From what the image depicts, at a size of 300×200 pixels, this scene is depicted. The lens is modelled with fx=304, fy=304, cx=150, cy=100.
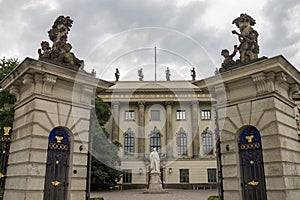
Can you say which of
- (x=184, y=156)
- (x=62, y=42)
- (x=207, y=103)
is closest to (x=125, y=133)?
(x=184, y=156)

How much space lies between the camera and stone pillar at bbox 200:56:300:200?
25.0ft

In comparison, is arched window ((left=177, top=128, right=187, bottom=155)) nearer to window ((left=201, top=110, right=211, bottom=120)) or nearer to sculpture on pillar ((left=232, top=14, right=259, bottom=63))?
window ((left=201, top=110, right=211, bottom=120))

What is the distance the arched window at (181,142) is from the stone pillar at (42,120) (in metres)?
36.3

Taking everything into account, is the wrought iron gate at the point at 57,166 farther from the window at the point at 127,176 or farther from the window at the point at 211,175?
the window at the point at 211,175

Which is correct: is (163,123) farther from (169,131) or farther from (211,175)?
(211,175)

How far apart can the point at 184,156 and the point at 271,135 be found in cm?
3635

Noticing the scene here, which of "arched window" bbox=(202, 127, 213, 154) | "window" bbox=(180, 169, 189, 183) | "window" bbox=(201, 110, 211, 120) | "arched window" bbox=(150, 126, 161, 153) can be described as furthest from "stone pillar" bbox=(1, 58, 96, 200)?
"window" bbox=(201, 110, 211, 120)

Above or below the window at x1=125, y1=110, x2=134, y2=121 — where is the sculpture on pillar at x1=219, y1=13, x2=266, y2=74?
below

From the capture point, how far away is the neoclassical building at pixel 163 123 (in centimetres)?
4263

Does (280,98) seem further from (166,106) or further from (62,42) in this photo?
(166,106)

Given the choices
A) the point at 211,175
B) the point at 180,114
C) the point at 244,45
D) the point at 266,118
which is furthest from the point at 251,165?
the point at 180,114

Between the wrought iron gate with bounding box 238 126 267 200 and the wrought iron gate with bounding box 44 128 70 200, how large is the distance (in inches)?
190

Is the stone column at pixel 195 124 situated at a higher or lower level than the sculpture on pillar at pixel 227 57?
higher

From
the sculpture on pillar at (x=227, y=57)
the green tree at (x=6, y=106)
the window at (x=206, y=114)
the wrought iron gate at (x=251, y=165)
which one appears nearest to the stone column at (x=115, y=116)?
the window at (x=206, y=114)
